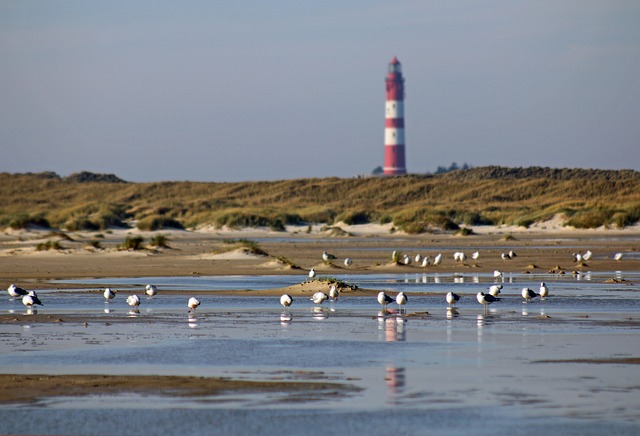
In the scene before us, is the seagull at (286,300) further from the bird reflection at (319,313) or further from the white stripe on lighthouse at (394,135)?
the white stripe on lighthouse at (394,135)

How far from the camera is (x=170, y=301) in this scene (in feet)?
78.2

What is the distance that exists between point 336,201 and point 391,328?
3726 inches

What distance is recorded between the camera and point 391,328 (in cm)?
1842

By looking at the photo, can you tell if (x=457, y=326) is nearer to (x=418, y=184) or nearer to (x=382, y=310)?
(x=382, y=310)

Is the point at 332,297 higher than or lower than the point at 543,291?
lower

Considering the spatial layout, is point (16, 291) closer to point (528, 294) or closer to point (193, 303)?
point (193, 303)

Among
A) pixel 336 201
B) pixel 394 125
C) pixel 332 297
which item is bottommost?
pixel 332 297

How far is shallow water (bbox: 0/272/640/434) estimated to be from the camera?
10.6 m

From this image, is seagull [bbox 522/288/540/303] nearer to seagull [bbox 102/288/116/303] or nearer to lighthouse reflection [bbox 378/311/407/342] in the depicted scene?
lighthouse reflection [bbox 378/311/407/342]

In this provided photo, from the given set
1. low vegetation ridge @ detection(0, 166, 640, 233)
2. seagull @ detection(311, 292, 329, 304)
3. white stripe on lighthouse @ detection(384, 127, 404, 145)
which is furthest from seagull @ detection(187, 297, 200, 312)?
white stripe on lighthouse @ detection(384, 127, 404, 145)

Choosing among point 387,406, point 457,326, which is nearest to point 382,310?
point 457,326

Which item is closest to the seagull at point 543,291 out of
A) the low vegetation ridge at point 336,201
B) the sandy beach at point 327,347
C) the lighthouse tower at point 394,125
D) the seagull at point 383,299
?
the sandy beach at point 327,347

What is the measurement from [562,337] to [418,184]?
96.8 meters

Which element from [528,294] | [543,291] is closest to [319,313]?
[528,294]
